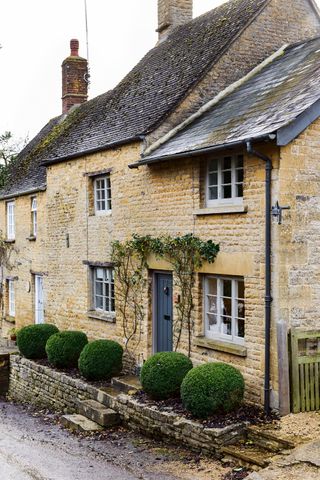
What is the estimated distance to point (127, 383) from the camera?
13648 mm

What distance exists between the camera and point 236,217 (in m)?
11.5

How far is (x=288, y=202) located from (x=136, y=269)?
16.5 feet

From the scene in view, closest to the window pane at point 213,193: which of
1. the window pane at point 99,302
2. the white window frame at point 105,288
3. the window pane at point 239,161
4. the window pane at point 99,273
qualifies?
the window pane at point 239,161

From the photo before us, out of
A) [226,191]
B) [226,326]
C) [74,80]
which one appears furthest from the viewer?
[74,80]

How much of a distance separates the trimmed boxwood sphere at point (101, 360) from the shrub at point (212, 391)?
13.1 feet

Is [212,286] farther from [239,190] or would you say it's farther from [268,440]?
[268,440]

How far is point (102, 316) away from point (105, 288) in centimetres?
80

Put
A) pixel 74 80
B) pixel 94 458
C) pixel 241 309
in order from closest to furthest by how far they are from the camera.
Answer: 1. pixel 94 458
2. pixel 241 309
3. pixel 74 80

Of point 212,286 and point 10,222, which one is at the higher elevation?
point 10,222

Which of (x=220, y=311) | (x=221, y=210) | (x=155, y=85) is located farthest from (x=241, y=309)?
(x=155, y=85)

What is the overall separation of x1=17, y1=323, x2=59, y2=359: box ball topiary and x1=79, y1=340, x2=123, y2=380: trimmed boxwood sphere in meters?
3.17

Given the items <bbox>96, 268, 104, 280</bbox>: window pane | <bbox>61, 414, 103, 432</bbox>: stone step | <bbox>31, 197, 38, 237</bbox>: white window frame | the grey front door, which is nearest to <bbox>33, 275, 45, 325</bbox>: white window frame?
<bbox>31, 197, 38, 237</bbox>: white window frame

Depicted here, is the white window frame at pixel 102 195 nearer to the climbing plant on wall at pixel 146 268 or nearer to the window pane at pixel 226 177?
the climbing plant on wall at pixel 146 268

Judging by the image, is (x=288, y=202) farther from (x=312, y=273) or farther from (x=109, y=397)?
(x=109, y=397)
